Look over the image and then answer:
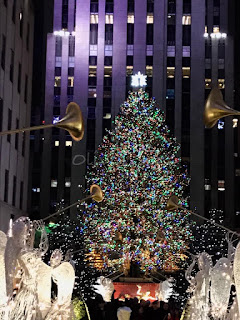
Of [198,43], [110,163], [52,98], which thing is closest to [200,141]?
[198,43]

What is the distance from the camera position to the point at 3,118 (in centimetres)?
3428

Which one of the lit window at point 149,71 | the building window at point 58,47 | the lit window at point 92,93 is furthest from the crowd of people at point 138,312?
the building window at point 58,47

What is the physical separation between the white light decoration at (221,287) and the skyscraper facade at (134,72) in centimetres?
4788

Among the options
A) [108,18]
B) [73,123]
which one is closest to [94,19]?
[108,18]

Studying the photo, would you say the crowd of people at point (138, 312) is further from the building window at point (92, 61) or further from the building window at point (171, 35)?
the building window at point (171, 35)

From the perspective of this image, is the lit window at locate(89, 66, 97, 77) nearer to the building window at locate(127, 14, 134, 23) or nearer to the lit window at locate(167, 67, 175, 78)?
the building window at locate(127, 14, 134, 23)

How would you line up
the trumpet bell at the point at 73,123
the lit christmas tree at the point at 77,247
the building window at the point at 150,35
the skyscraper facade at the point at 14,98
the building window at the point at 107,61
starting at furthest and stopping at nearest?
1. the building window at the point at 107,61
2. the building window at the point at 150,35
3. the skyscraper facade at the point at 14,98
4. the lit christmas tree at the point at 77,247
5. the trumpet bell at the point at 73,123

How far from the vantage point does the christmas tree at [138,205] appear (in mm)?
37844

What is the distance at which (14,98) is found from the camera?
37656 mm

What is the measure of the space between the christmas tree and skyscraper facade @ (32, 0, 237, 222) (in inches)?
787

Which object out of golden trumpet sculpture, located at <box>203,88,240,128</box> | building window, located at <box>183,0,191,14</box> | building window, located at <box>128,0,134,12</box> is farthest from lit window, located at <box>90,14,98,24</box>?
golden trumpet sculpture, located at <box>203,88,240,128</box>

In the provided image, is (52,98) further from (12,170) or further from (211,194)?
(12,170)

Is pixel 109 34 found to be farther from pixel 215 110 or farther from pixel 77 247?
pixel 215 110

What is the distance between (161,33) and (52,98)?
11.2 metres
